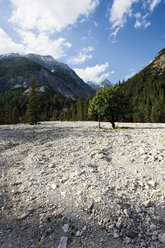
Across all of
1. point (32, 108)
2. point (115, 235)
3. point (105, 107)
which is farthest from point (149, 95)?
point (115, 235)

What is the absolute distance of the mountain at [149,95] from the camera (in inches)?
2968

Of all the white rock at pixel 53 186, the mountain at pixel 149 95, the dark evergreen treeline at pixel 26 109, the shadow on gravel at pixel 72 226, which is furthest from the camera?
the mountain at pixel 149 95

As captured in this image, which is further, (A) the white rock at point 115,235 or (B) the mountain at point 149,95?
(B) the mountain at point 149,95

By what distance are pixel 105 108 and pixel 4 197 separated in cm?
1943

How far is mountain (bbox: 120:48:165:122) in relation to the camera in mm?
75375

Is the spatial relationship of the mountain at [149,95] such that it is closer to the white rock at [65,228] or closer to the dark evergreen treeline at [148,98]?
the dark evergreen treeline at [148,98]

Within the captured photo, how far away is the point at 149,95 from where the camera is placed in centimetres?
12194

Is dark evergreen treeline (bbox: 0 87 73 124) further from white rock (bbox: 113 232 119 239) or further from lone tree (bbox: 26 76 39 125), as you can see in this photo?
white rock (bbox: 113 232 119 239)

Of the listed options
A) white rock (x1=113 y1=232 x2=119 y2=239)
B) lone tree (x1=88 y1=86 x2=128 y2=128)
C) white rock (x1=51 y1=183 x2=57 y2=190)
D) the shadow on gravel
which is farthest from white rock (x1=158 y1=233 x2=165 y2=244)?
lone tree (x1=88 y1=86 x2=128 y2=128)

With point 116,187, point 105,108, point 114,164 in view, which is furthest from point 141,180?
point 105,108

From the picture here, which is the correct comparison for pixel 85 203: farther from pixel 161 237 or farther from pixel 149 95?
pixel 149 95

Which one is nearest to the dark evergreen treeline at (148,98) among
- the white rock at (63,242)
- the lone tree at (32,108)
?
the white rock at (63,242)

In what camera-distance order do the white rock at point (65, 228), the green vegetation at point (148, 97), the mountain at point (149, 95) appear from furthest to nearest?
the mountain at point (149, 95)
the green vegetation at point (148, 97)
the white rock at point (65, 228)

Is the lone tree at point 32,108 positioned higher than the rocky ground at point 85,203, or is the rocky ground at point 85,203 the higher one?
the lone tree at point 32,108
